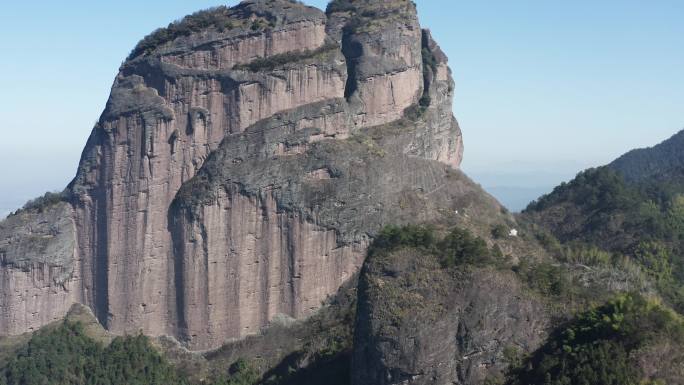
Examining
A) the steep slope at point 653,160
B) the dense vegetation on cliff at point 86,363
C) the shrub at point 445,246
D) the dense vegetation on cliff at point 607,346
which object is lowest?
the dense vegetation on cliff at point 86,363

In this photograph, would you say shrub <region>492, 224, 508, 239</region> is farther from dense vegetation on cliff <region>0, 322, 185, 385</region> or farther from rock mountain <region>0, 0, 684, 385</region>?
dense vegetation on cliff <region>0, 322, 185, 385</region>

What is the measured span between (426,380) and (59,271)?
21.9 m

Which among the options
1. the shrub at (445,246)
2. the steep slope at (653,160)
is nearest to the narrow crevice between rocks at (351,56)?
the shrub at (445,246)

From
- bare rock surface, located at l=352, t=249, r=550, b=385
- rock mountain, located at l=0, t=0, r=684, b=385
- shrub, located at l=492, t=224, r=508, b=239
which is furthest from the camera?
shrub, located at l=492, t=224, r=508, b=239

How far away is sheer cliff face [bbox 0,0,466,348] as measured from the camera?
141 feet

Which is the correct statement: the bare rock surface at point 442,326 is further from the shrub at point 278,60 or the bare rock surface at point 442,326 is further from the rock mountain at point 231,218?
the shrub at point 278,60

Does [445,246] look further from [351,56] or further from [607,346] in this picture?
[351,56]

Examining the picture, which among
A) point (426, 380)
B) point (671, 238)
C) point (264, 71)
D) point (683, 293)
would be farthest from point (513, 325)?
point (671, 238)

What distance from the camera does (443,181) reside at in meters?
47.4

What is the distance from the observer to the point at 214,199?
140 feet

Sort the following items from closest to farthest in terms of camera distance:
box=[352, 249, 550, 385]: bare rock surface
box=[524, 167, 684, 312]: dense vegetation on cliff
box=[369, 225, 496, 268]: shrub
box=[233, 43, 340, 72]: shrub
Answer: box=[352, 249, 550, 385]: bare rock surface, box=[369, 225, 496, 268]: shrub, box=[233, 43, 340, 72]: shrub, box=[524, 167, 684, 312]: dense vegetation on cliff

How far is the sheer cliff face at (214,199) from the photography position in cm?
4306

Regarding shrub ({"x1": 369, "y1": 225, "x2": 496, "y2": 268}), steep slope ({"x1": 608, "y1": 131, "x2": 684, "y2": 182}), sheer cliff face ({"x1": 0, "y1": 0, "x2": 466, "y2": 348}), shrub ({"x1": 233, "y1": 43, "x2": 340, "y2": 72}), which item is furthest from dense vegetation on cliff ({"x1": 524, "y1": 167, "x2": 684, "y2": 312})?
steep slope ({"x1": 608, "y1": 131, "x2": 684, "y2": 182})

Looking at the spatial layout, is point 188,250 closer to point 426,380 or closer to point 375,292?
point 375,292
